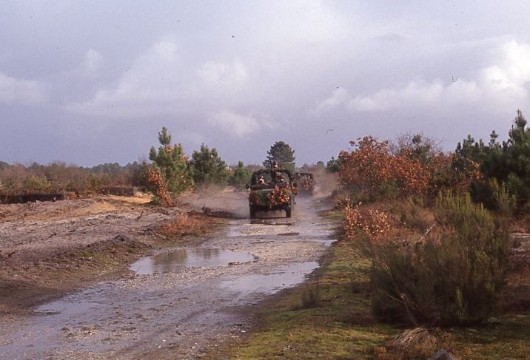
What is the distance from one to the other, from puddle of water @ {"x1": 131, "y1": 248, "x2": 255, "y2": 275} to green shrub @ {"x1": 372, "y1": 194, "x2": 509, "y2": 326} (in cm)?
839

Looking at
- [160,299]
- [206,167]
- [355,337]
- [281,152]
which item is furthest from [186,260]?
[281,152]

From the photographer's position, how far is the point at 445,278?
880 cm

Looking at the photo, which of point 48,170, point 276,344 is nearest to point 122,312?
point 276,344

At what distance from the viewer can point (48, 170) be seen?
223 feet

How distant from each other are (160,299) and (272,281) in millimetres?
2870

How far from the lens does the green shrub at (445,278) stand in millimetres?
8672

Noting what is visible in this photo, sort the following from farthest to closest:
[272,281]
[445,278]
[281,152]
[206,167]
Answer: [281,152] < [206,167] < [272,281] < [445,278]

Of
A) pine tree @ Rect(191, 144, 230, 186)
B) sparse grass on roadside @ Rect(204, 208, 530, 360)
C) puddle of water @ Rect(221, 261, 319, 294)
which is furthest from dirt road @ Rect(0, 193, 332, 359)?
pine tree @ Rect(191, 144, 230, 186)

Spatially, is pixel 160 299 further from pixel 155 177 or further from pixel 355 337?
pixel 155 177

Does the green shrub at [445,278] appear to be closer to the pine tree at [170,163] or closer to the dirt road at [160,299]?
the dirt road at [160,299]

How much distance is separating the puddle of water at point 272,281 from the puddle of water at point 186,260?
89.6 inches

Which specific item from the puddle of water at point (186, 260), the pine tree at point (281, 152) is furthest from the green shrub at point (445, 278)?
the pine tree at point (281, 152)

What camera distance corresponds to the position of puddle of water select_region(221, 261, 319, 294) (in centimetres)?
1365

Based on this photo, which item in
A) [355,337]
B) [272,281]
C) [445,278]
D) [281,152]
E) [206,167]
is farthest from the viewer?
[281,152]
